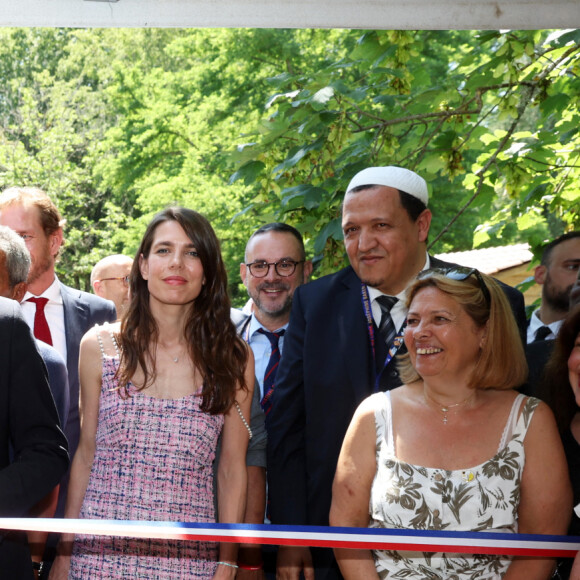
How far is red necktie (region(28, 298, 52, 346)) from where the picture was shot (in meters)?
4.25

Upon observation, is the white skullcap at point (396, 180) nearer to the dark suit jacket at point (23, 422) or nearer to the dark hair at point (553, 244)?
the dark suit jacket at point (23, 422)

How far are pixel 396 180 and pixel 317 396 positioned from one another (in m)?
1.03

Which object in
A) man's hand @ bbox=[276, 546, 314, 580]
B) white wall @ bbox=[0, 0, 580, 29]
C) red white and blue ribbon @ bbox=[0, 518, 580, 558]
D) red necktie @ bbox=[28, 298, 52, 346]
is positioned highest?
white wall @ bbox=[0, 0, 580, 29]

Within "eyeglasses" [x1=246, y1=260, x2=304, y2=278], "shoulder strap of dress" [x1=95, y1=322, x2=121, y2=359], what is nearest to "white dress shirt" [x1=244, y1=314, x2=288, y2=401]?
"eyeglasses" [x1=246, y1=260, x2=304, y2=278]

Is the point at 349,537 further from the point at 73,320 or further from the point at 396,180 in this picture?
the point at 73,320

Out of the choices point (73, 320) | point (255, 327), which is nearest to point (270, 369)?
point (255, 327)

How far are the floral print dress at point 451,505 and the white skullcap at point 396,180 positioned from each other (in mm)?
1278

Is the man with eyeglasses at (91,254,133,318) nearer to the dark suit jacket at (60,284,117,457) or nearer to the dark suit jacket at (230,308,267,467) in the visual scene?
the dark suit jacket at (60,284,117,457)

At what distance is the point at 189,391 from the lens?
3422 millimetres

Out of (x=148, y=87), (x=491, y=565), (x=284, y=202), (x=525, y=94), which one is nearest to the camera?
(x=491, y=565)

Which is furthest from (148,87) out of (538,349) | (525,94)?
(538,349)

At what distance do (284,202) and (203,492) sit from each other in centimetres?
226

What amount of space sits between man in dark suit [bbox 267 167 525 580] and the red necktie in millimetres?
1234

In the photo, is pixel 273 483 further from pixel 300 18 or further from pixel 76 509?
pixel 300 18
